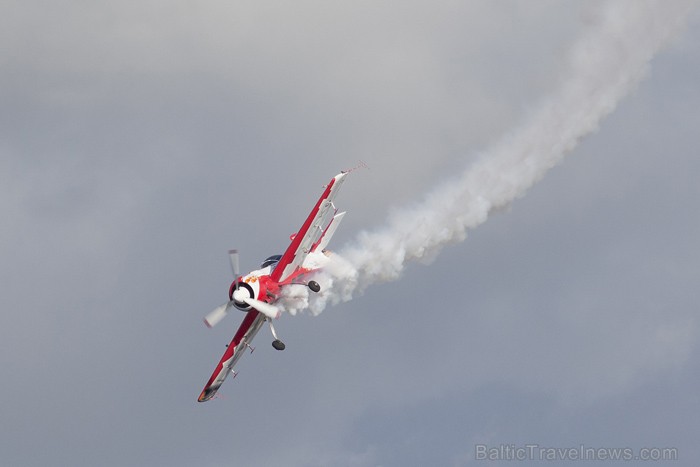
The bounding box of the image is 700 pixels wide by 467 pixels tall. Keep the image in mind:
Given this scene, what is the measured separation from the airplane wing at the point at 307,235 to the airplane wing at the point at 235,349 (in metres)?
3.64

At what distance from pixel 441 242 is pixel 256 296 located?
34.1 feet

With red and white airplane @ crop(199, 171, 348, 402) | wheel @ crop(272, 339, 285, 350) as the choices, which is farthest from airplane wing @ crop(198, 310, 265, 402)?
wheel @ crop(272, 339, 285, 350)

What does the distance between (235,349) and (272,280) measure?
23.9ft

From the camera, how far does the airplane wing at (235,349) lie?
67.4 meters

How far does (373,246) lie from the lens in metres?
67.1

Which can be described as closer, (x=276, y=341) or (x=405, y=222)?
(x=276, y=341)

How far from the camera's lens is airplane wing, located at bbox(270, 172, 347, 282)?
6350 centimetres

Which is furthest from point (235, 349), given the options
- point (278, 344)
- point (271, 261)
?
point (278, 344)

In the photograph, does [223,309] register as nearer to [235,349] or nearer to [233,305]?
[233,305]

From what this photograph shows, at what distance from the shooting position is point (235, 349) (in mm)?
68812

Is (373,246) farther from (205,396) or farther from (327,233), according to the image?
(205,396)

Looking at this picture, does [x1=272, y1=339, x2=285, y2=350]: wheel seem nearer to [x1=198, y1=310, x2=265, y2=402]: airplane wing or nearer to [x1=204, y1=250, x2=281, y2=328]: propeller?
[x1=204, y1=250, x2=281, y2=328]: propeller

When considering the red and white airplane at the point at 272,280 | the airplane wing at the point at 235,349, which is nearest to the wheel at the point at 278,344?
the red and white airplane at the point at 272,280

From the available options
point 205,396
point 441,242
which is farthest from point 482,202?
point 205,396
